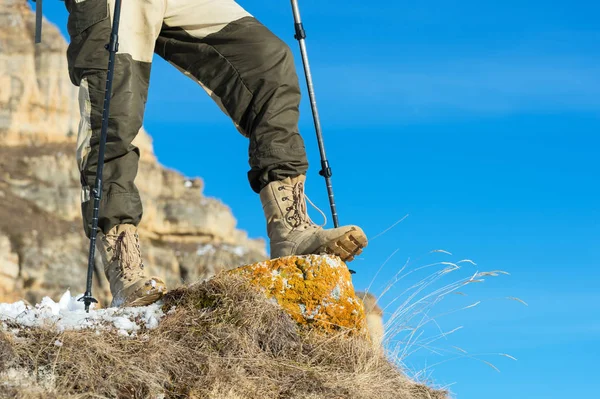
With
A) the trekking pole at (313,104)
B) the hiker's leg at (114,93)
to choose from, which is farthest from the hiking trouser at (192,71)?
the trekking pole at (313,104)

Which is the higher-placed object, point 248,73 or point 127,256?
point 248,73

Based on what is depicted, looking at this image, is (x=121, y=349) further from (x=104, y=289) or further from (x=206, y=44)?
(x=104, y=289)

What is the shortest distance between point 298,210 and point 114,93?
1.77 metres

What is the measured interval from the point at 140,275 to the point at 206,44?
6.51 feet

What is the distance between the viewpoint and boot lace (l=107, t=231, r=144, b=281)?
6.22 m

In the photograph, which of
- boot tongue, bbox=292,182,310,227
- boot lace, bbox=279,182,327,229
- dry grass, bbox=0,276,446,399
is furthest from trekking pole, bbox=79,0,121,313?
boot tongue, bbox=292,182,310,227

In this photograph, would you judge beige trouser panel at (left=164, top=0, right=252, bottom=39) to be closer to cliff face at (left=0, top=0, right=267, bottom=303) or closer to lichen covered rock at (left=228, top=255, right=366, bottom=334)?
lichen covered rock at (left=228, top=255, right=366, bottom=334)

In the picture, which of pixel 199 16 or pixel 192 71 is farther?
pixel 192 71

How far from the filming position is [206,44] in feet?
21.5

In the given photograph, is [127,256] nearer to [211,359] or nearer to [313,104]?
[211,359]

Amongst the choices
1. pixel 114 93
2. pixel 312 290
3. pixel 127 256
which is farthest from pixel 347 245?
pixel 114 93

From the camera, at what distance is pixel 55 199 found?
37969 millimetres

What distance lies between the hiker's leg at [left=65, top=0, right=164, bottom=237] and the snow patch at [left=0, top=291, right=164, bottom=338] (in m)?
0.96

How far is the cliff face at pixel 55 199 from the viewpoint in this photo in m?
35.5
